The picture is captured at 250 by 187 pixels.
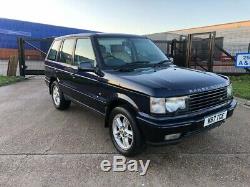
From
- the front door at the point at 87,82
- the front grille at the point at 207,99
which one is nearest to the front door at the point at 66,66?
the front door at the point at 87,82

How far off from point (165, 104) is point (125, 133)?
3.08 feet

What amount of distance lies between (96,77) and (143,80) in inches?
41.2

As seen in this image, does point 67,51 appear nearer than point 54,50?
A: Yes

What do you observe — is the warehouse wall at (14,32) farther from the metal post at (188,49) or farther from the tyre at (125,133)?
the tyre at (125,133)

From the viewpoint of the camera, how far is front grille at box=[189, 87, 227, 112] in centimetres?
343

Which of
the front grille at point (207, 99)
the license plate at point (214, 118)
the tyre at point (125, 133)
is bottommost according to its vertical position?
the tyre at point (125, 133)

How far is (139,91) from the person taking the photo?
11.1 feet

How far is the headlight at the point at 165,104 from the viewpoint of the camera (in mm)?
3236

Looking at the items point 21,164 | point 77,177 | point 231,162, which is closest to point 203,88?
point 231,162

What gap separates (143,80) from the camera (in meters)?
3.53

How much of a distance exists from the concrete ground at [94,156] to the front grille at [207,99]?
0.82 meters

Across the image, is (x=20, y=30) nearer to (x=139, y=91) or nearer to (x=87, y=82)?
(x=87, y=82)

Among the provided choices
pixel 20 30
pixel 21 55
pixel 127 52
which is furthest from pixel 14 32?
pixel 127 52

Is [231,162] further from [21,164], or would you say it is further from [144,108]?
[21,164]
